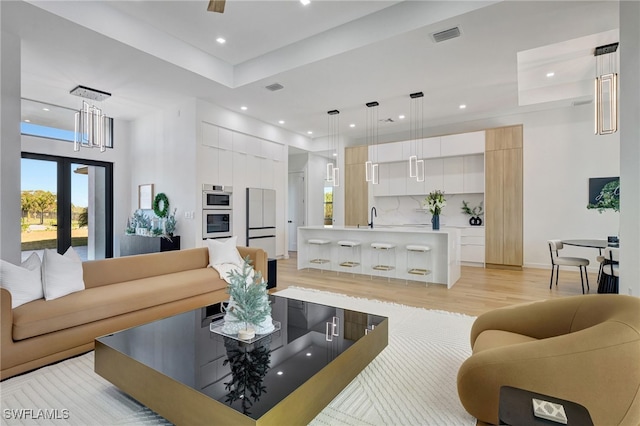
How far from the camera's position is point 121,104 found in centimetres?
611

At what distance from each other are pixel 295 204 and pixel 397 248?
5094 mm

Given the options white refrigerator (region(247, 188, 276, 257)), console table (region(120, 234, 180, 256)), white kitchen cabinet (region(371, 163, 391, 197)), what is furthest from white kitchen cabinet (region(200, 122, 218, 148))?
white kitchen cabinet (region(371, 163, 391, 197))

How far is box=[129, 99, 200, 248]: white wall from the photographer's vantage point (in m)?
5.93

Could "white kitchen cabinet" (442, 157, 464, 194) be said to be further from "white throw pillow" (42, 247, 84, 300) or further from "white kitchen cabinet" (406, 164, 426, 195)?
"white throw pillow" (42, 247, 84, 300)

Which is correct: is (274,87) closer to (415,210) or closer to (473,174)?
(415,210)

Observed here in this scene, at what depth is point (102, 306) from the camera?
8.65 ft

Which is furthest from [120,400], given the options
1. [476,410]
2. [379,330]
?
[476,410]

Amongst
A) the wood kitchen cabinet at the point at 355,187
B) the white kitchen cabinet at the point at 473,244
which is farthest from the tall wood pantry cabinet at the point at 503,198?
the wood kitchen cabinet at the point at 355,187

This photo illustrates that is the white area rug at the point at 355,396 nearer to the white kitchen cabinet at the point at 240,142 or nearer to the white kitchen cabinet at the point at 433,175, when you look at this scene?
the white kitchen cabinet at the point at 240,142

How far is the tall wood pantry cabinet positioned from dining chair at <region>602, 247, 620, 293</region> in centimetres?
210

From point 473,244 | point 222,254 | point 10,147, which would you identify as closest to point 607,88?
point 473,244

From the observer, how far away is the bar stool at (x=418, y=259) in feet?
16.5

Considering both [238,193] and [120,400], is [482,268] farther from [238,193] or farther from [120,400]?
[120,400]

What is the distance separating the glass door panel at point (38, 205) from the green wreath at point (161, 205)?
1.97 metres
